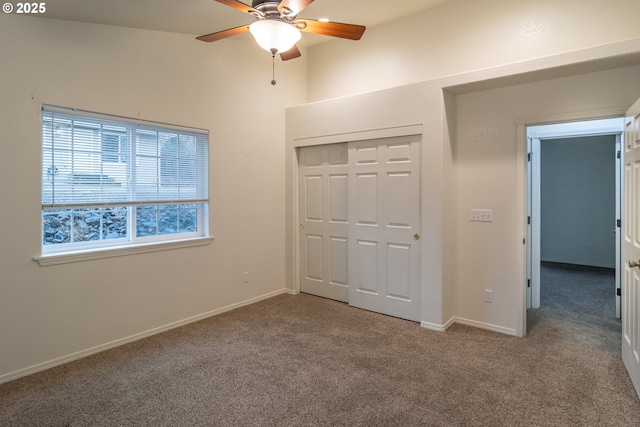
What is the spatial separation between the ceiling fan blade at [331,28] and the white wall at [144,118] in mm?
1697

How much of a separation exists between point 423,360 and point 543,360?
958 mm

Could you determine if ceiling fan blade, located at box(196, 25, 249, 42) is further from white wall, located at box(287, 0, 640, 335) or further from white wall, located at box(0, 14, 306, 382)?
white wall, located at box(287, 0, 640, 335)

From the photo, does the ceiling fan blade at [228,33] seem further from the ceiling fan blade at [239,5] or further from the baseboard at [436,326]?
the baseboard at [436,326]

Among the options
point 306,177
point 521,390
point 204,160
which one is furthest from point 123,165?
point 521,390

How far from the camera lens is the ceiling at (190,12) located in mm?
2727

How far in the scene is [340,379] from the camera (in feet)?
8.62

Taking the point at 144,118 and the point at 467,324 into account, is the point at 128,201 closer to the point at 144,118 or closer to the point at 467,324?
the point at 144,118

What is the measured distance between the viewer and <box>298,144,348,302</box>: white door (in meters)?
4.38

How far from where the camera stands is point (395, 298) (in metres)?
3.91

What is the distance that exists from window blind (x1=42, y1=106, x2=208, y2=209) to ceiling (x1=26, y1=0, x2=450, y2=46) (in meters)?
0.76

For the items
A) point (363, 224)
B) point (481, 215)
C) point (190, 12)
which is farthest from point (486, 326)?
point (190, 12)

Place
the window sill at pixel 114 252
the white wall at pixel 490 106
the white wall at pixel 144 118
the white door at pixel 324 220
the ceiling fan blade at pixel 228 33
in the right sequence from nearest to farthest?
the ceiling fan blade at pixel 228 33
the white wall at pixel 144 118
the window sill at pixel 114 252
the white wall at pixel 490 106
the white door at pixel 324 220

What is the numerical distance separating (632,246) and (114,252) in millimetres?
4023

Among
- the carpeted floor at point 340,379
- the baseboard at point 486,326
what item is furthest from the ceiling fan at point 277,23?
the baseboard at point 486,326
